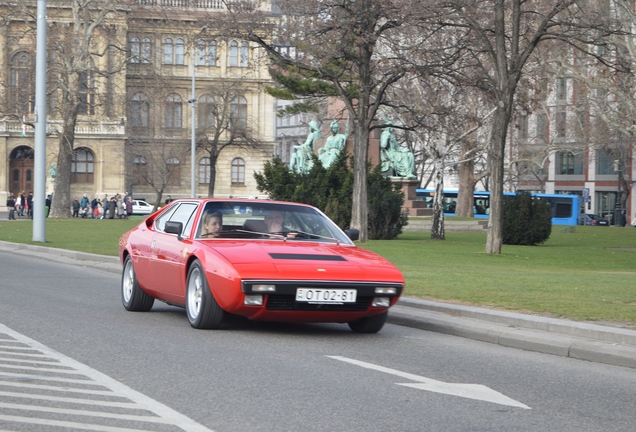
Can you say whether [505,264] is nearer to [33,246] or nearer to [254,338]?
[33,246]

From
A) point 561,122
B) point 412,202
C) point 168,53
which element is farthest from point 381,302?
point 168,53

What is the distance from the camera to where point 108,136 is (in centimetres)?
9131

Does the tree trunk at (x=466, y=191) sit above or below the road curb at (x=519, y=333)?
above

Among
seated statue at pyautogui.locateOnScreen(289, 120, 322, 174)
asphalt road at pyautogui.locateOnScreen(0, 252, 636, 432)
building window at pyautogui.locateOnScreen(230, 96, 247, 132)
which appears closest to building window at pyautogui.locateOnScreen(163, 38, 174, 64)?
building window at pyautogui.locateOnScreen(230, 96, 247, 132)

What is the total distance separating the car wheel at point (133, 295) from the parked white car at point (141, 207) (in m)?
71.6

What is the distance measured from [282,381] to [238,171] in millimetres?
91124

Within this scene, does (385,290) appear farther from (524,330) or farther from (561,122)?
(561,122)

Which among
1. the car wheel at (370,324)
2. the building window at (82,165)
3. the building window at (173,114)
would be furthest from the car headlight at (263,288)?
the building window at (82,165)

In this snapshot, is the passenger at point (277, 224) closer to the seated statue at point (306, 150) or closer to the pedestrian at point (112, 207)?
the seated statue at point (306, 150)

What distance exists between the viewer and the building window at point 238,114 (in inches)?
3280

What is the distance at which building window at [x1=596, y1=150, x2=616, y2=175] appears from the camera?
285ft

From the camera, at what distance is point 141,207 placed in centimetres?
8588

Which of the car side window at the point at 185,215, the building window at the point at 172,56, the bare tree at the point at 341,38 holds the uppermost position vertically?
the building window at the point at 172,56

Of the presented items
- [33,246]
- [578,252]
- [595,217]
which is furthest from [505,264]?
[595,217]
